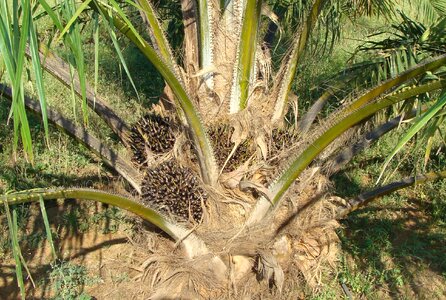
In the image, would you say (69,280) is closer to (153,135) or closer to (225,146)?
(153,135)

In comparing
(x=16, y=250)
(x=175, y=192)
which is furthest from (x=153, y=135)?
(x=16, y=250)

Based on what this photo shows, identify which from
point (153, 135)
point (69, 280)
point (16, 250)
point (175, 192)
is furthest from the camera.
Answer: point (69, 280)

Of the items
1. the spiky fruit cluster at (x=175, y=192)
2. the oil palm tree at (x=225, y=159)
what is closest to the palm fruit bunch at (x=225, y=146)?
the oil palm tree at (x=225, y=159)

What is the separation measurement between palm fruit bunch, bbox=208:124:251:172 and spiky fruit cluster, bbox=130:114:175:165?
1.01ft

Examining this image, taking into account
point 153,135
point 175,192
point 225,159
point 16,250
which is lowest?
point 16,250

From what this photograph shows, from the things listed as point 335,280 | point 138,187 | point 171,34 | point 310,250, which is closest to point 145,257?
point 138,187

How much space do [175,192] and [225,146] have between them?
0.42 m

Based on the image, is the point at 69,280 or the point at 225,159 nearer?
the point at 225,159

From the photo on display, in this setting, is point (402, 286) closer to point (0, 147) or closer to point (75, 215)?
point (75, 215)

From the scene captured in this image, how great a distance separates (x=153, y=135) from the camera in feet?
12.1

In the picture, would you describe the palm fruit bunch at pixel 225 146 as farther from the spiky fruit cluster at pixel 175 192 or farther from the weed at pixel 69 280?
the weed at pixel 69 280

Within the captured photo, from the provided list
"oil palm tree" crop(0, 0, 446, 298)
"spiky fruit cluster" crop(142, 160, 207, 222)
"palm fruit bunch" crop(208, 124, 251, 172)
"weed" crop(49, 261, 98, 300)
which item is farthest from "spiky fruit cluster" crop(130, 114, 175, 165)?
"weed" crop(49, 261, 98, 300)

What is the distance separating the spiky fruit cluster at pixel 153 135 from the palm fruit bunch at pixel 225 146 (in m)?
0.31

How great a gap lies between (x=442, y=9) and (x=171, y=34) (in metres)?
2.58
